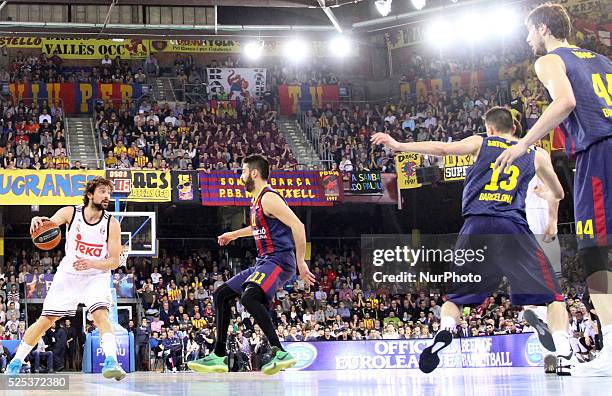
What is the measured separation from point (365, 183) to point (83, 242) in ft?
71.1

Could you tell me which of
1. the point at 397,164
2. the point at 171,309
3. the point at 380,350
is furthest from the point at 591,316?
the point at 171,309

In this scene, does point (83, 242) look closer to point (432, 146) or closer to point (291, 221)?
point (291, 221)

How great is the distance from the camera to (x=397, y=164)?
1235 inches

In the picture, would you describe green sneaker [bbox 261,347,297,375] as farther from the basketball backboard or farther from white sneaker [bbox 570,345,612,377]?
the basketball backboard

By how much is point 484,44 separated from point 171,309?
18116 millimetres

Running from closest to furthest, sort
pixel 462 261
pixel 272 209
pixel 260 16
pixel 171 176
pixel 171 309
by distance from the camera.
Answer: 1. pixel 462 261
2. pixel 272 209
3. pixel 171 309
4. pixel 171 176
5. pixel 260 16

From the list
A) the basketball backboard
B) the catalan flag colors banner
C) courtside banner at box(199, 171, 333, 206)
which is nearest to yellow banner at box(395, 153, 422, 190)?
courtside banner at box(199, 171, 333, 206)

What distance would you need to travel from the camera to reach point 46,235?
34.4 ft

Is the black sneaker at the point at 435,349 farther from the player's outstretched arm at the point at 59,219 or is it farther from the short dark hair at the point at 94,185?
the player's outstretched arm at the point at 59,219

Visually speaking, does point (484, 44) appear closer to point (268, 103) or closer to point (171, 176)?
point (268, 103)

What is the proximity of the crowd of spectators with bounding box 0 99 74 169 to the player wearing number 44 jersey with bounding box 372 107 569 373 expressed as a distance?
23.4 metres

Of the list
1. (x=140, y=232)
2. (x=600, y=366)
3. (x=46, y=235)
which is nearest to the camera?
(x=600, y=366)

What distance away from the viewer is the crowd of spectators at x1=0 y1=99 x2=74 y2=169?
29516mm

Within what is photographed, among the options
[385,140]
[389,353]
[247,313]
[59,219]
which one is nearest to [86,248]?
[59,219]
